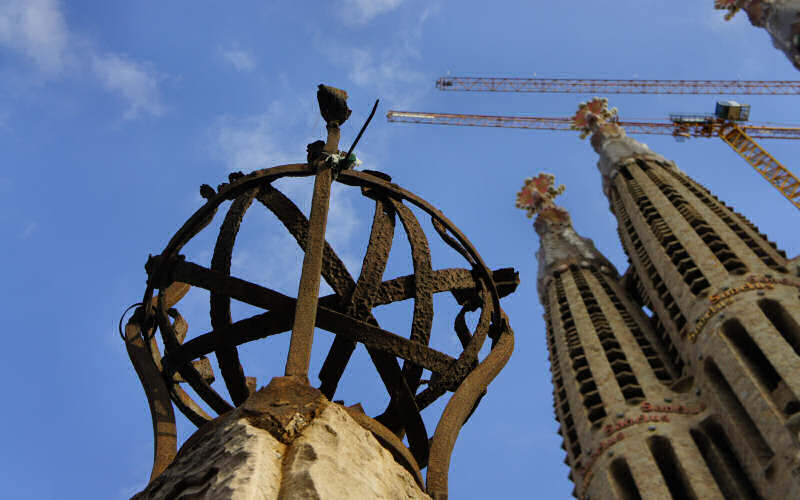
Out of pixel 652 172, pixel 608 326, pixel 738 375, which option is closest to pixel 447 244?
pixel 738 375

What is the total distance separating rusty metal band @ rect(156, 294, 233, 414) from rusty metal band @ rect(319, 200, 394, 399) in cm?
54

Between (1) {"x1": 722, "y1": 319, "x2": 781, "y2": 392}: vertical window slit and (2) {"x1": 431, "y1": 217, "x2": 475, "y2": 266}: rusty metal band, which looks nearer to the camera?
(2) {"x1": 431, "y1": 217, "x2": 475, "y2": 266}: rusty metal band

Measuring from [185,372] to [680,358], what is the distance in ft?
122

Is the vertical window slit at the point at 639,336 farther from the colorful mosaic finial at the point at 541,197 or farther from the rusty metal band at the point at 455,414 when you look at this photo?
the rusty metal band at the point at 455,414

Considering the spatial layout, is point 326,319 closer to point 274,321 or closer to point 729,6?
point 274,321

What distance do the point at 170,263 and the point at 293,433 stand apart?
5.34 ft

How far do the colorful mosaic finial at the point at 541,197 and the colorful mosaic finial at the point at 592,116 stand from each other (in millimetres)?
3991

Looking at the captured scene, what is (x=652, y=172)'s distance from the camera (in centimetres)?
5175

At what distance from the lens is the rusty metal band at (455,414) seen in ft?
12.5

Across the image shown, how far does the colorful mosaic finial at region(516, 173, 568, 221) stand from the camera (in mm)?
60344

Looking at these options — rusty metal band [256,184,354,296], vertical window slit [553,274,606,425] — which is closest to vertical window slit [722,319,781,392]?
vertical window slit [553,274,606,425]

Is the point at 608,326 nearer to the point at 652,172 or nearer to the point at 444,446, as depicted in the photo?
the point at 652,172

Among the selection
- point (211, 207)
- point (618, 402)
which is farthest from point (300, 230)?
point (618, 402)

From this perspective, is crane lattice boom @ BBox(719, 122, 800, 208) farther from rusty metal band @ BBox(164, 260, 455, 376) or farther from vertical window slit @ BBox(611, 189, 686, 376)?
rusty metal band @ BBox(164, 260, 455, 376)
